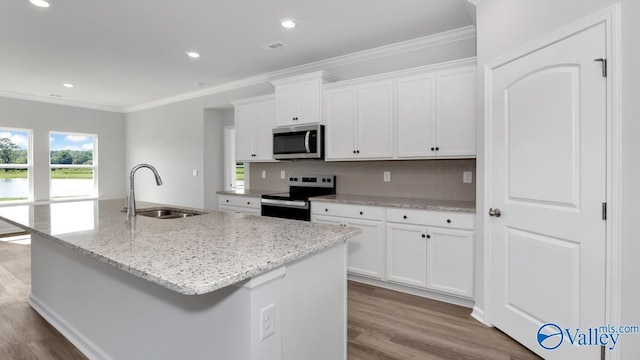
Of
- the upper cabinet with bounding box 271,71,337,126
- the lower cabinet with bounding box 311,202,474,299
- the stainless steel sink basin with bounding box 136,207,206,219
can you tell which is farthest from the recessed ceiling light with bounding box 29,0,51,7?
the lower cabinet with bounding box 311,202,474,299

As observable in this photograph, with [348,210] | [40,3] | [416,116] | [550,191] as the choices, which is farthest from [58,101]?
[550,191]

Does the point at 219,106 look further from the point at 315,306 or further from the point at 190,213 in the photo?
the point at 315,306

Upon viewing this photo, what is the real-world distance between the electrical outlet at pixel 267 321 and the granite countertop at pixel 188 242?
17cm

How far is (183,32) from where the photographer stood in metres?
3.19

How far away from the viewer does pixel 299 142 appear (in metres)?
3.86

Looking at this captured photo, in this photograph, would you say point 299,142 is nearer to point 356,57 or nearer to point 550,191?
point 356,57

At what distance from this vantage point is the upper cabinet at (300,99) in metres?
3.73

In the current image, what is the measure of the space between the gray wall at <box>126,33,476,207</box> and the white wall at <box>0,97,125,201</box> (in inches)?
11.1

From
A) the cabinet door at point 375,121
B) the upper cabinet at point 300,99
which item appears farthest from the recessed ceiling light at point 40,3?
the cabinet door at point 375,121

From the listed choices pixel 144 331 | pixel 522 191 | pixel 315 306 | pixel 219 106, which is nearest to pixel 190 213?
pixel 144 331

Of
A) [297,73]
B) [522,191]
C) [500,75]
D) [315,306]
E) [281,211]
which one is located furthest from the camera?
[297,73]

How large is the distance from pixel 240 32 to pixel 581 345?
11.8 ft

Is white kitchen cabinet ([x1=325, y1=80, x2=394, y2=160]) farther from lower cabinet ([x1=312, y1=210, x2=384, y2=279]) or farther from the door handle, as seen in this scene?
the door handle

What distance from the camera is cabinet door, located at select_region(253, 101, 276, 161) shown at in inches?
170
